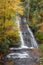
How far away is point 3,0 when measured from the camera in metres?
22.1

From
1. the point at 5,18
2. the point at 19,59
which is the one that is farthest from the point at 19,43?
the point at 5,18

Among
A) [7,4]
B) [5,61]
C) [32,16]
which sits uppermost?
[7,4]

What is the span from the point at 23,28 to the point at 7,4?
1134 cm

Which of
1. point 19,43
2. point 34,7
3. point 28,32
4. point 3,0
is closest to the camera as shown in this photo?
point 3,0

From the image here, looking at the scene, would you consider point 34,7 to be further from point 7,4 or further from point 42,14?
point 7,4

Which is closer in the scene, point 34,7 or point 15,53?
point 15,53

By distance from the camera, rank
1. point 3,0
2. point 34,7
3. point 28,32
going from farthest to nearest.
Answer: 1. point 34,7
2. point 28,32
3. point 3,0

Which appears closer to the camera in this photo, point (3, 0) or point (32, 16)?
point (3, 0)

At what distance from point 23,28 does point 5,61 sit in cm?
927

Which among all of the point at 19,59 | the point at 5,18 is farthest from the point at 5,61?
the point at 5,18

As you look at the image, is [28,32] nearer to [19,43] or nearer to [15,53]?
[19,43]

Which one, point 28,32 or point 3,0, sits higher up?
point 3,0

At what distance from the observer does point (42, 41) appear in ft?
99.3

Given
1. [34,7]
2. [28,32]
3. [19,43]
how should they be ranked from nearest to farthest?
[19,43] < [28,32] < [34,7]
